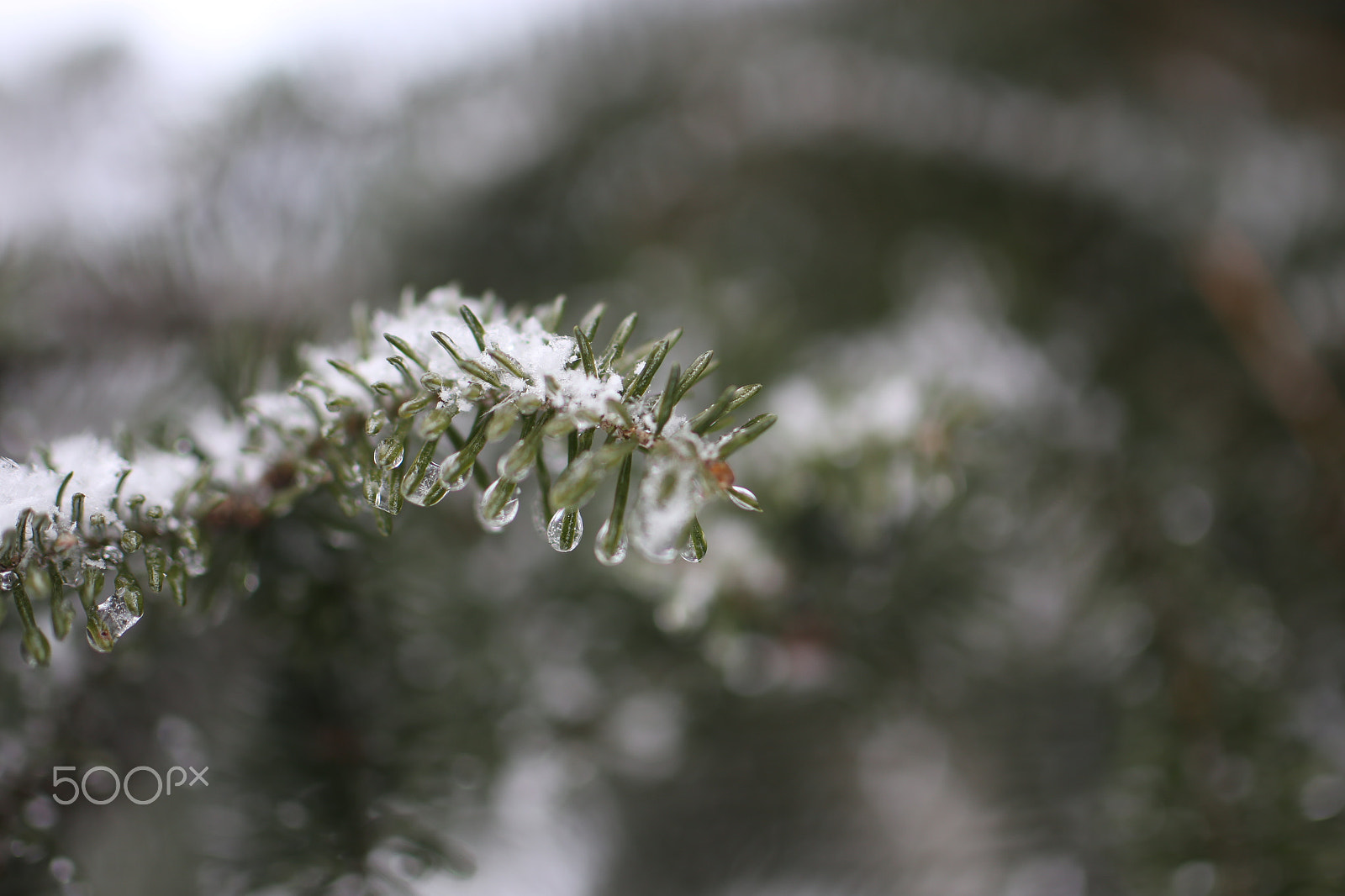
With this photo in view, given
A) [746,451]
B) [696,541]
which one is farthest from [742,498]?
[746,451]

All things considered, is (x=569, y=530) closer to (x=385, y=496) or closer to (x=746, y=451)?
(x=385, y=496)

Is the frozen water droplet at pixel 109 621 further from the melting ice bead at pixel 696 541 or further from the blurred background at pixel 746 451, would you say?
the melting ice bead at pixel 696 541

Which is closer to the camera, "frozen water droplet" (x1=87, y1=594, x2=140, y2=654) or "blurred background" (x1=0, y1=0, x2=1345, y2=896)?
"frozen water droplet" (x1=87, y1=594, x2=140, y2=654)

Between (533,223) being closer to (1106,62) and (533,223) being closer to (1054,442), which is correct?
(1054,442)

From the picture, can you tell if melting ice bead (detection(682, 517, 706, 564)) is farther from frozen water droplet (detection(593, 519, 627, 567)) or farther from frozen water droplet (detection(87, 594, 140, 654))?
frozen water droplet (detection(87, 594, 140, 654))

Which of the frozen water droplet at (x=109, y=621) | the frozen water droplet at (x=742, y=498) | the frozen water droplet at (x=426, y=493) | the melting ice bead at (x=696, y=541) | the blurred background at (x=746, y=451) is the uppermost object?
the blurred background at (x=746, y=451)

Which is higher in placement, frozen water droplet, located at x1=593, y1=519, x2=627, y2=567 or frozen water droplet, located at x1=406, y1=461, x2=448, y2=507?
frozen water droplet, located at x1=406, y1=461, x2=448, y2=507

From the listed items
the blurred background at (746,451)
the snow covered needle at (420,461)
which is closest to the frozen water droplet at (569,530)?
the snow covered needle at (420,461)

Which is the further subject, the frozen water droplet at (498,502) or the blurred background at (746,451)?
the blurred background at (746,451)

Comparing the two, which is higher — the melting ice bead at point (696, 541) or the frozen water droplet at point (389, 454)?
the frozen water droplet at point (389, 454)

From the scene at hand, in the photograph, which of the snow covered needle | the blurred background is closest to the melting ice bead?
the snow covered needle
